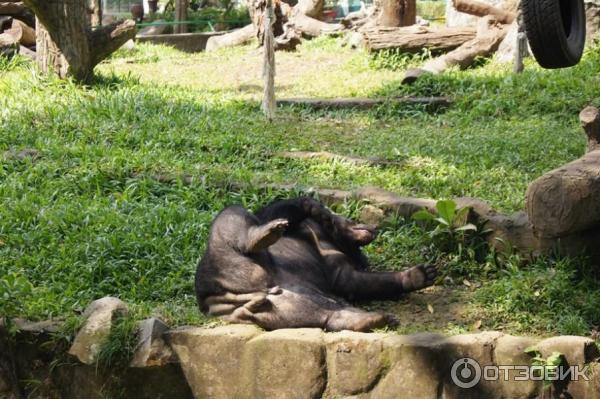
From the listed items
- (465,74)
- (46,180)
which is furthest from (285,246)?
(465,74)

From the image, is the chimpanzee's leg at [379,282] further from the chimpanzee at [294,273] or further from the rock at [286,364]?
the rock at [286,364]

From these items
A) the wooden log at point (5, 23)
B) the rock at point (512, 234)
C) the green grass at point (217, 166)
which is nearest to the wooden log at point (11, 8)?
the wooden log at point (5, 23)

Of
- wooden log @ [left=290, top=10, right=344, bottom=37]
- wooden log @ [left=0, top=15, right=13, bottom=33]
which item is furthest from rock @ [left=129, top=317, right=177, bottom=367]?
wooden log @ [left=290, top=10, right=344, bottom=37]

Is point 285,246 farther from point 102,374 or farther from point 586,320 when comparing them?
point 586,320

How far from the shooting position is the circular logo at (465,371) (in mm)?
4824

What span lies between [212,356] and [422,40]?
10.1m

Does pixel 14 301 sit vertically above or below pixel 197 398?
above

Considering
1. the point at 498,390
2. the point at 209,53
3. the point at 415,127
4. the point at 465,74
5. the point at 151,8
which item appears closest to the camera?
the point at 498,390

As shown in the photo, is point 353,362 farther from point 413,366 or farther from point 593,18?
point 593,18

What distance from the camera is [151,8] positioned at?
27750mm

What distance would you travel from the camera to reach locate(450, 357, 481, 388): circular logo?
482 centimetres

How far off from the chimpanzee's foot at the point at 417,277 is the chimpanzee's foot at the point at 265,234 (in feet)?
3.32

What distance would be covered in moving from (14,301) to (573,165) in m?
3.59

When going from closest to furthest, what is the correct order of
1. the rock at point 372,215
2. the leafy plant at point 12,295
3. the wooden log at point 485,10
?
1. the leafy plant at point 12,295
2. the rock at point 372,215
3. the wooden log at point 485,10
